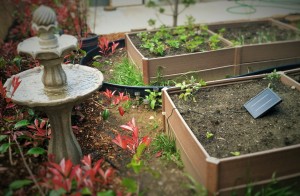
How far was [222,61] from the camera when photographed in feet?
11.7

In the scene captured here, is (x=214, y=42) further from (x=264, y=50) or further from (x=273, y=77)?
(x=273, y=77)

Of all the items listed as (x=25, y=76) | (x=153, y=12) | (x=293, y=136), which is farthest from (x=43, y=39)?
(x=153, y=12)

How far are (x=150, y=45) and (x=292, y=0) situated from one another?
16.0ft

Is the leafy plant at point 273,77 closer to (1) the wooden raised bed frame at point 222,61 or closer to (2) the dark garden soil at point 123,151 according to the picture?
(1) the wooden raised bed frame at point 222,61

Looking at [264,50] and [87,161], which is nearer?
[87,161]

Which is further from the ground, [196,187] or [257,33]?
[257,33]

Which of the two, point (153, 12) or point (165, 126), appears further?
point (153, 12)

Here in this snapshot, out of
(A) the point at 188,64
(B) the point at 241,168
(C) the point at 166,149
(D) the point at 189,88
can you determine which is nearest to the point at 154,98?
(D) the point at 189,88

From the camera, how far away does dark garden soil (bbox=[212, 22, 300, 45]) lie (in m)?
4.36

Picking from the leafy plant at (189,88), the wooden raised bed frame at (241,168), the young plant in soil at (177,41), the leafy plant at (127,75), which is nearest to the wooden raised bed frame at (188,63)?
the leafy plant at (127,75)

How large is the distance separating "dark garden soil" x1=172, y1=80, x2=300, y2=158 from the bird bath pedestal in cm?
87

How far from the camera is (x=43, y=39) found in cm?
195

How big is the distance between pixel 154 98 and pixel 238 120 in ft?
3.16

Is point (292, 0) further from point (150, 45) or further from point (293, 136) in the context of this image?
point (293, 136)
